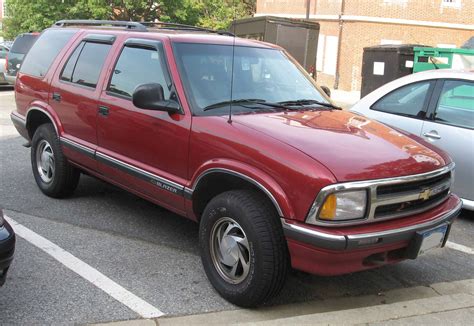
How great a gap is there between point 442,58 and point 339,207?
10033 millimetres

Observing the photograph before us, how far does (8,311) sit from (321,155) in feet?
7.16

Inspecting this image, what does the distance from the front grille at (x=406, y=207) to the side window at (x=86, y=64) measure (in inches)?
116

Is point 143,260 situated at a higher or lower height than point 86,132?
lower

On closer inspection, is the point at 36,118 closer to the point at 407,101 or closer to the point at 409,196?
the point at 407,101

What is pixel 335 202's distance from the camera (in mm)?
3158

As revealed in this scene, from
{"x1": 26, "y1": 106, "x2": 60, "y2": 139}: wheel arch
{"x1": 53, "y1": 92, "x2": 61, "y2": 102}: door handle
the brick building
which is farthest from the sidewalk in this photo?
the brick building

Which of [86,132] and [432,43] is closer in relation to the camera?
[86,132]

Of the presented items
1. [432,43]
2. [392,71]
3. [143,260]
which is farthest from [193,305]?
[432,43]

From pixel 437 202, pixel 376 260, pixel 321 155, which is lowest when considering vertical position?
pixel 376 260

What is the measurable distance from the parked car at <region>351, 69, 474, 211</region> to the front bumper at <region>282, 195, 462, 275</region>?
7.47 ft

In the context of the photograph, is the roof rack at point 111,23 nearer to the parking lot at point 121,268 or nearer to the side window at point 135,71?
the side window at point 135,71

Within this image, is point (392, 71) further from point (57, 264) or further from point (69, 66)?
point (57, 264)

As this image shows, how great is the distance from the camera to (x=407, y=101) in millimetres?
6035

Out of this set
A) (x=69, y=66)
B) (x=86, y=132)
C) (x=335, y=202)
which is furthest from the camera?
(x=69, y=66)
